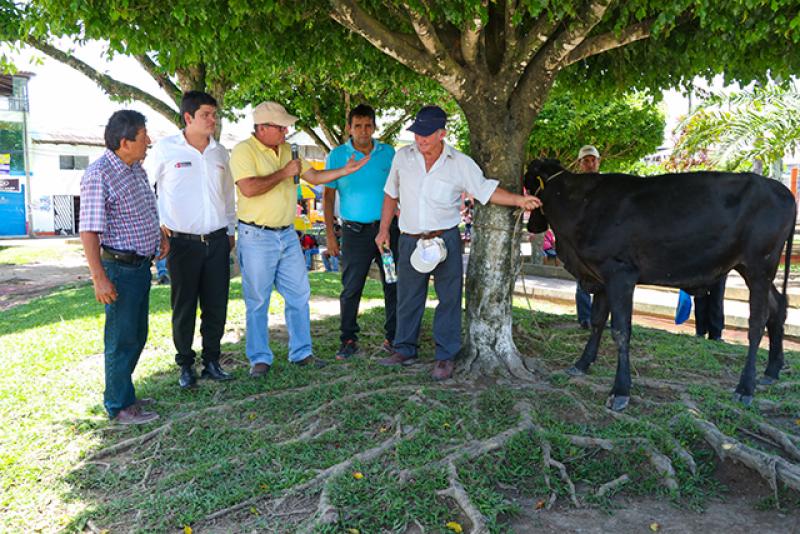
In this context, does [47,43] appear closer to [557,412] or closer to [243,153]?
[243,153]

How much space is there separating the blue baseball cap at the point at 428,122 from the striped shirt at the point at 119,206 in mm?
2092

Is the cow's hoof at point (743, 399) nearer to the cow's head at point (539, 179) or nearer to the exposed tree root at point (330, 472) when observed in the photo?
the cow's head at point (539, 179)

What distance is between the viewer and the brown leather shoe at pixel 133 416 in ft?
16.2

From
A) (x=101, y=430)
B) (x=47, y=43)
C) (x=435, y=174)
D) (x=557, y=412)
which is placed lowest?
(x=101, y=430)

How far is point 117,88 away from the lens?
11.7 meters

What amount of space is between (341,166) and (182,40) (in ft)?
5.67

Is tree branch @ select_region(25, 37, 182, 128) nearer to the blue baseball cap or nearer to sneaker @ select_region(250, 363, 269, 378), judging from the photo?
sneaker @ select_region(250, 363, 269, 378)

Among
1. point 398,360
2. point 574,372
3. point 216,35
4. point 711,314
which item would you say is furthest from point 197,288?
point 711,314

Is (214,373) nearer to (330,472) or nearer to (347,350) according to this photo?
(347,350)

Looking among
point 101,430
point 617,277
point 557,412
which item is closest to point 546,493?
point 557,412

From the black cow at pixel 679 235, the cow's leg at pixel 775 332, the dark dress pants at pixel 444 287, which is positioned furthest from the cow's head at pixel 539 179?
the cow's leg at pixel 775 332

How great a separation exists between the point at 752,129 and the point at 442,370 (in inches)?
446

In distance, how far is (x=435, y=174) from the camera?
541cm

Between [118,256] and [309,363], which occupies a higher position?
[118,256]
